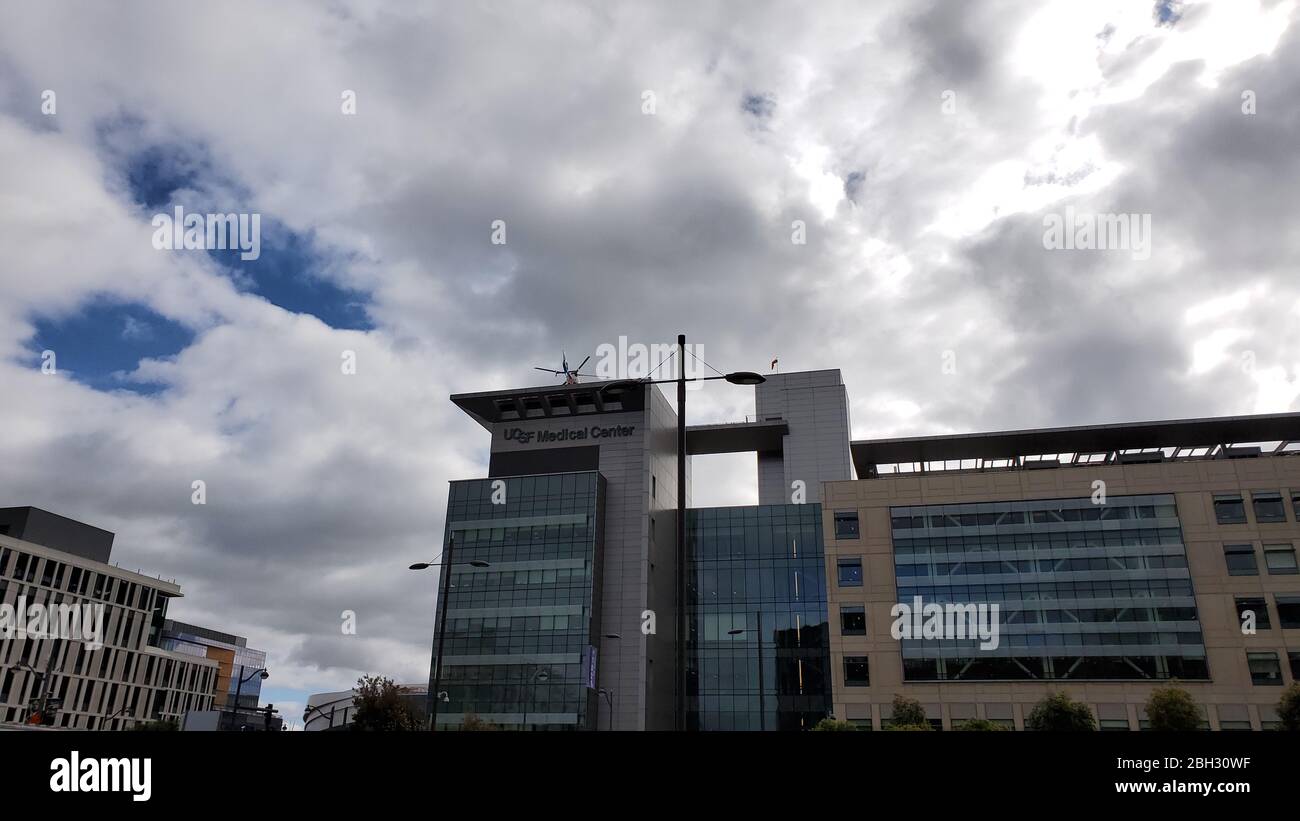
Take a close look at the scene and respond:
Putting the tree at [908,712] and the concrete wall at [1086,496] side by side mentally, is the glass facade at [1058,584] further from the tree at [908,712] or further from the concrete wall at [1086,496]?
the tree at [908,712]

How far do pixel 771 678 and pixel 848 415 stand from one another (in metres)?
36.6

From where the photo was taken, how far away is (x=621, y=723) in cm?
8419

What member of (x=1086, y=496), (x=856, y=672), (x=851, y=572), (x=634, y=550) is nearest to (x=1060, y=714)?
(x=856, y=672)

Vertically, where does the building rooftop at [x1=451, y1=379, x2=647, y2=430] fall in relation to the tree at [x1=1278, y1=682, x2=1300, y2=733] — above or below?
above

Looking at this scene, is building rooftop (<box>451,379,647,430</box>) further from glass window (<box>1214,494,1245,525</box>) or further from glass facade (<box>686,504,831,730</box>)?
glass window (<box>1214,494,1245,525</box>)

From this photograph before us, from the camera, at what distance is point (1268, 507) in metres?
69.2

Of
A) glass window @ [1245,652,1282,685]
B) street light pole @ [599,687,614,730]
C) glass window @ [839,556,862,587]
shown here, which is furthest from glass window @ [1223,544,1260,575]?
street light pole @ [599,687,614,730]

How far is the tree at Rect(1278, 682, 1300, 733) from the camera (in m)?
50.5

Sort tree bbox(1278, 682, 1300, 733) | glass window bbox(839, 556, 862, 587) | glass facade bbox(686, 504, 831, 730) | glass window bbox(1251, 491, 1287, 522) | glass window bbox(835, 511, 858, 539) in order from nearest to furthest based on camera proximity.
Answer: tree bbox(1278, 682, 1300, 733), glass window bbox(1251, 491, 1287, 522), glass window bbox(839, 556, 862, 587), glass window bbox(835, 511, 858, 539), glass facade bbox(686, 504, 831, 730)

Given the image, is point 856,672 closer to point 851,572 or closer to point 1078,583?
point 851,572

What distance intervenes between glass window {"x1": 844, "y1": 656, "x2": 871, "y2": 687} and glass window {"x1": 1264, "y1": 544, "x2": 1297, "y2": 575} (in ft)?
107
